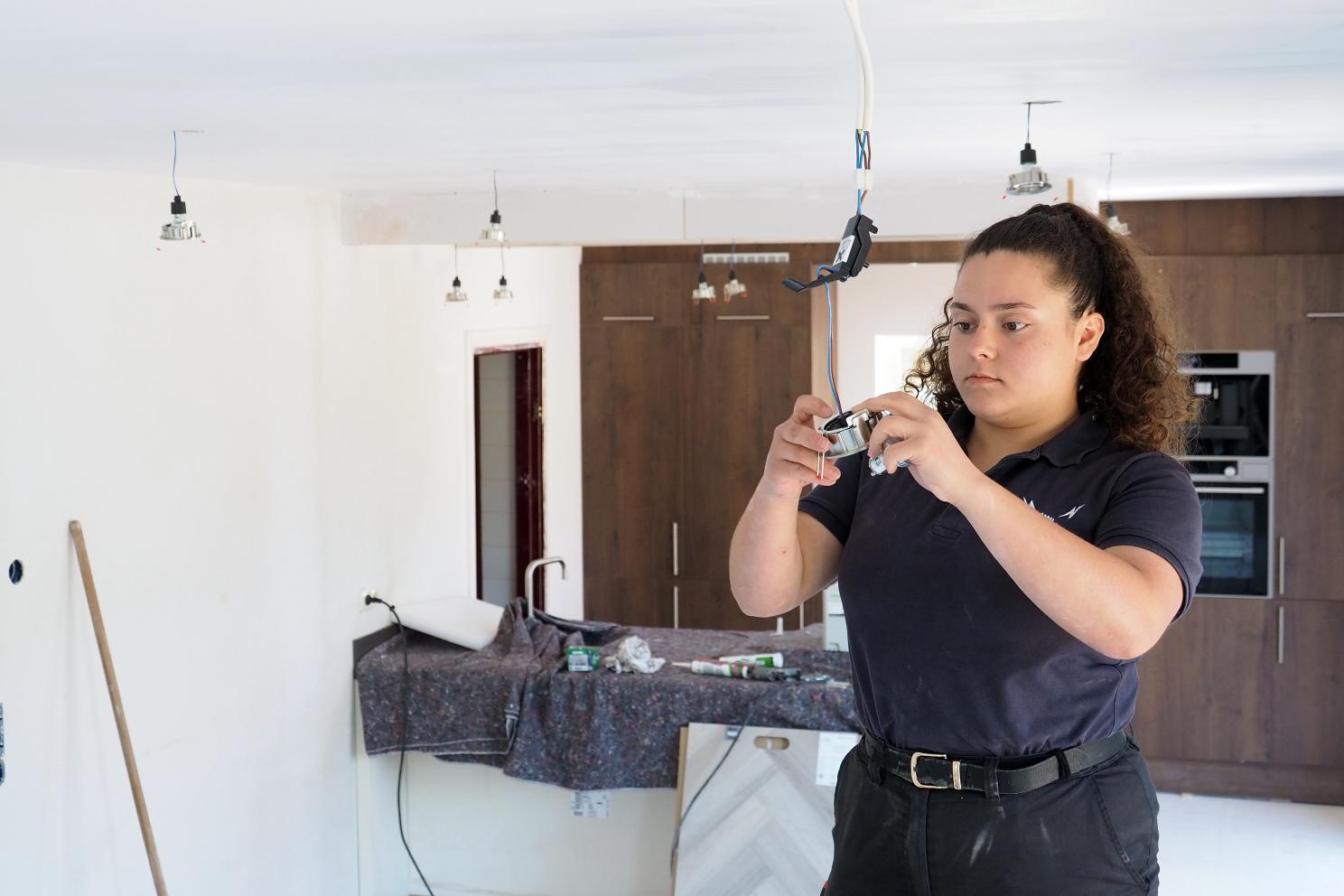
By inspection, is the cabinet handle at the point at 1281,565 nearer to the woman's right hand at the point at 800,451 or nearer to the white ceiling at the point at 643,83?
the white ceiling at the point at 643,83

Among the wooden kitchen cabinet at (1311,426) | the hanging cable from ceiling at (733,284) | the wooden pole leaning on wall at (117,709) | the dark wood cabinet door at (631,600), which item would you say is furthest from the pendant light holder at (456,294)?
the wooden kitchen cabinet at (1311,426)

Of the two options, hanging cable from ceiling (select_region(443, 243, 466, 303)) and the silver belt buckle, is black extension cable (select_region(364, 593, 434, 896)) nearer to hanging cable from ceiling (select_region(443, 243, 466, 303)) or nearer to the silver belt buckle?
hanging cable from ceiling (select_region(443, 243, 466, 303))

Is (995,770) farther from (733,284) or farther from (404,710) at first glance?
(733,284)

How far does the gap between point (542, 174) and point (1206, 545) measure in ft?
10.1

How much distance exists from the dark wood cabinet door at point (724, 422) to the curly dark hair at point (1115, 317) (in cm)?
470

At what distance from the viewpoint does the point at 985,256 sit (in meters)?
1.34

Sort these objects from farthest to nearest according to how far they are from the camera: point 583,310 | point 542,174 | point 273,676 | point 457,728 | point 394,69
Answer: point 583,310 → point 457,728 → point 273,676 → point 542,174 → point 394,69

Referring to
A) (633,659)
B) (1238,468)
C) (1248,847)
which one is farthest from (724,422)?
(1248,847)

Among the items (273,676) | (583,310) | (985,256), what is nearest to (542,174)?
(273,676)

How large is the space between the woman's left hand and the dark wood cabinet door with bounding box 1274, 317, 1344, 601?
4.36m

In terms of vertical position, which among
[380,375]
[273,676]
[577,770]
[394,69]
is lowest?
[577,770]

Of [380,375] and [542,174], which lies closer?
[542,174]

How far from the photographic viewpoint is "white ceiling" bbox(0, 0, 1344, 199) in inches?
62.1

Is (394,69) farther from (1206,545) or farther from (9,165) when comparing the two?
(1206,545)
